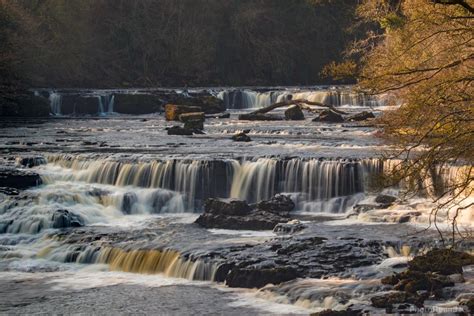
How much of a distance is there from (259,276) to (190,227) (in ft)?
20.1

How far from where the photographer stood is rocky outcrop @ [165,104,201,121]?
48.0m

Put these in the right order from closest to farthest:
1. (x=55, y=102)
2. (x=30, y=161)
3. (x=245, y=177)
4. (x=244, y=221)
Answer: (x=244, y=221)
(x=245, y=177)
(x=30, y=161)
(x=55, y=102)

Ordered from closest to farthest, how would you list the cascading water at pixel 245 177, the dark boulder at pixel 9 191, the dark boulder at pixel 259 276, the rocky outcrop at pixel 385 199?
the dark boulder at pixel 259 276 < the rocky outcrop at pixel 385 199 < the dark boulder at pixel 9 191 < the cascading water at pixel 245 177

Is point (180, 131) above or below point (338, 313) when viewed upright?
above

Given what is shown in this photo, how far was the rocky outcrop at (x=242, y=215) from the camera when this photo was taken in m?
23.5

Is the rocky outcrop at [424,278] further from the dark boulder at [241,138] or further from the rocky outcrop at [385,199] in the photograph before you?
the dark boulder at [241,138]

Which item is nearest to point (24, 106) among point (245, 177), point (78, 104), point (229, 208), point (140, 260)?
point (78, 104)

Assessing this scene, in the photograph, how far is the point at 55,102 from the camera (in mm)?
54656

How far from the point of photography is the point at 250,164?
94.8 feet

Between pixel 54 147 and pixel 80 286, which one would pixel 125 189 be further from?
pixel 80 286

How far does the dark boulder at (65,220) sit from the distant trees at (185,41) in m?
38.4

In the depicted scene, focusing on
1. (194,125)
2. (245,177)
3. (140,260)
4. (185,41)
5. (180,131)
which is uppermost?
(185,41)

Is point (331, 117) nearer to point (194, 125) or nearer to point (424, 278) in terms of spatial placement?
point (194, 125)

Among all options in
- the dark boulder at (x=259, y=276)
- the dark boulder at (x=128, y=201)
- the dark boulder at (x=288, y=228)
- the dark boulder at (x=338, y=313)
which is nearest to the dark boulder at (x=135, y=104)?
the dark boulder at (x=128, y=201)
